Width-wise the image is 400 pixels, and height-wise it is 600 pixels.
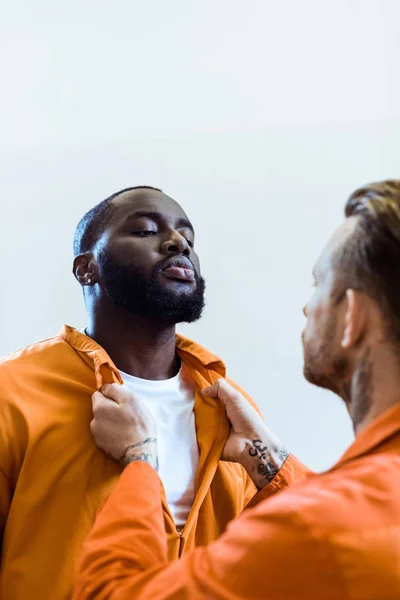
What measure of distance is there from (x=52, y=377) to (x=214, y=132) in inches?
40.9

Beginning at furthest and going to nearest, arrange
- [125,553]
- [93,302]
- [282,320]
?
[282,320] < [93,302] < [125,553]

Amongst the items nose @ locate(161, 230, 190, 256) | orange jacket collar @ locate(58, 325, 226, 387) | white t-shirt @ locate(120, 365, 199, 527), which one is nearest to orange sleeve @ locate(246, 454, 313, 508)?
white t-shirt @ locate(120, 365, 199, 527)

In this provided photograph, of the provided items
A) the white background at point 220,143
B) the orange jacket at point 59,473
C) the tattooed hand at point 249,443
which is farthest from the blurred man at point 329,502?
the white background at point 220,143

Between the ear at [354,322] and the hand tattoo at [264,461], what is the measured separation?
0.47 m

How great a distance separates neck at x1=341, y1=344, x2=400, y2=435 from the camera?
886 millimetres

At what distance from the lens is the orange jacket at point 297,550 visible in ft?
2.36

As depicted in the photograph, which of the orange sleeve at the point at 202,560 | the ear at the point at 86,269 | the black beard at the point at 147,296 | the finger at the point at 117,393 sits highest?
the ear at the point at 86,269

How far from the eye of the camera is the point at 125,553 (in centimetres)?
86

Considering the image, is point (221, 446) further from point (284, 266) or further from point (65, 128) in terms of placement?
point (65, 128)

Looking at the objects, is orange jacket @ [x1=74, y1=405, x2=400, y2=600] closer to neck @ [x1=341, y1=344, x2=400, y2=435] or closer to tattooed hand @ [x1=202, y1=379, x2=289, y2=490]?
neck @ [x1=341, y1=344, x2=400, y2=435]

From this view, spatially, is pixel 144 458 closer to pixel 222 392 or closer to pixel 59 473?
pixel 59 473

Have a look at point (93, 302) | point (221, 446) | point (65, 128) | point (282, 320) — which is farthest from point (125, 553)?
point (65, 128)

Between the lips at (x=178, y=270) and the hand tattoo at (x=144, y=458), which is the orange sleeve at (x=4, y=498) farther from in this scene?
the lips at (x=178, y=270)

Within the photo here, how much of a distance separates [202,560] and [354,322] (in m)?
0.37
